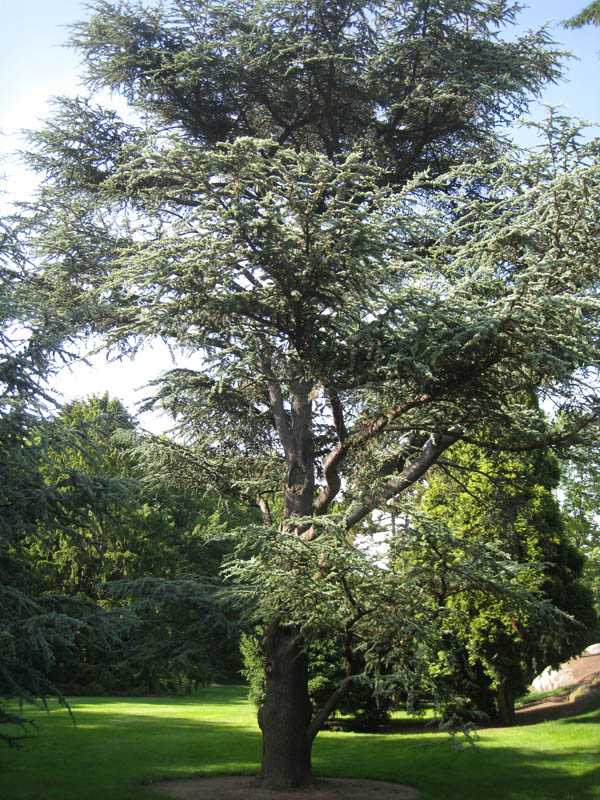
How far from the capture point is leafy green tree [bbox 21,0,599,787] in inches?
304

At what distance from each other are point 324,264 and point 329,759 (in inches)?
367

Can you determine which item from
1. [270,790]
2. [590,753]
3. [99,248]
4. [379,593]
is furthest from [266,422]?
[590,753]

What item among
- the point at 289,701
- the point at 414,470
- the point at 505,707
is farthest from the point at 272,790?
the point at 505,707

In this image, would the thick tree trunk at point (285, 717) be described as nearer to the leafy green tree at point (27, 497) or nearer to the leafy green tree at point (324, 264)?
the leafy green tree at point (324, 264)

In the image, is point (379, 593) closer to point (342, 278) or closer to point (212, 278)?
point (342, 278)

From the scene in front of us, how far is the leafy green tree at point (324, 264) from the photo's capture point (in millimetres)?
7715

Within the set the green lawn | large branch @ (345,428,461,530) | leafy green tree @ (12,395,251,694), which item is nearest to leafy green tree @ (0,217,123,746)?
leafy green tree @ (12,395,251,694)

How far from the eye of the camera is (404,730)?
17.3 m

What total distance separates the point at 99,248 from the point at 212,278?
370 centimetres

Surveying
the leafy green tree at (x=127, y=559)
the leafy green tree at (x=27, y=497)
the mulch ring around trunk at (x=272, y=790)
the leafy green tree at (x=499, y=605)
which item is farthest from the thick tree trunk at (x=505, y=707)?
the leafy green tree at (x=27, y=497)

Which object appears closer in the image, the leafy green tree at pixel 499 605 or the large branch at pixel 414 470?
the large branch at pixel 414 470

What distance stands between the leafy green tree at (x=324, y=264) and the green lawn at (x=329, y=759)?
219 cm

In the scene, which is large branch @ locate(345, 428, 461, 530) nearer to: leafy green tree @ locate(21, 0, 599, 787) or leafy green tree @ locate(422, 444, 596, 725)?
leafy green tree @ locate(21, 0, 599, 787)

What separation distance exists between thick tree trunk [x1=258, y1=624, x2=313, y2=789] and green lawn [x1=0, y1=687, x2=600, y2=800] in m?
1.61
